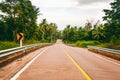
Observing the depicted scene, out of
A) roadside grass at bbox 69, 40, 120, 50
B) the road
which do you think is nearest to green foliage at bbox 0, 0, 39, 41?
roadside grass at bbox 69, 40, 120, 50

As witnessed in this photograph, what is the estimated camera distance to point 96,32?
12206 cm

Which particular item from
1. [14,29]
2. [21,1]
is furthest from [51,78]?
[21,1]

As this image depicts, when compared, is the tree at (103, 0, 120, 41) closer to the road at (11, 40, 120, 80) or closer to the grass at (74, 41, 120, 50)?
the grass at (74, 41, 120, 50)

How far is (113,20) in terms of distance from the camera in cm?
7781

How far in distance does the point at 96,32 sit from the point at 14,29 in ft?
181

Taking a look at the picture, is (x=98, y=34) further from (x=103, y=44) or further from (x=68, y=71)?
(x=68, y=71)

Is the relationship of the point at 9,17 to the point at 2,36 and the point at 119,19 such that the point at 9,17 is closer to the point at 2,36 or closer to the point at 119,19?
the point at 2,36

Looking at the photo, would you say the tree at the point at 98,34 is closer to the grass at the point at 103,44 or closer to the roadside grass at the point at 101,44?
the roadside grass at the point at 101,44

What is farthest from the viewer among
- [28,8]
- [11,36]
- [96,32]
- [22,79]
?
[96,32]

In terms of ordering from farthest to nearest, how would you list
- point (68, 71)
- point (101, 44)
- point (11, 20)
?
1. point (11, 20)
2. point (101, 44)
3. point (68, 71)

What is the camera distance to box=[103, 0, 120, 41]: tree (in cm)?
7481

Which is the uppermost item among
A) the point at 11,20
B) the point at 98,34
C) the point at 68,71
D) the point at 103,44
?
the point at 11,20

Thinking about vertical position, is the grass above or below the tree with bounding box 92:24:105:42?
below

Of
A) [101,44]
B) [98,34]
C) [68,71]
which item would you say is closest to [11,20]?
[101,44]
